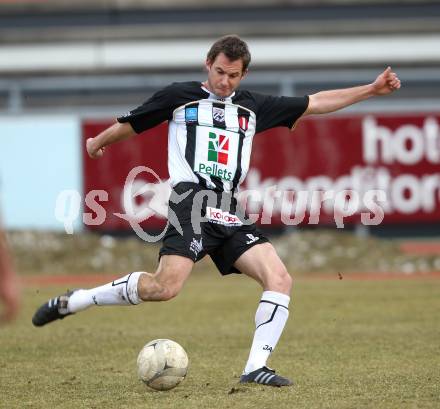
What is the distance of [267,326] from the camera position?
25.4ft

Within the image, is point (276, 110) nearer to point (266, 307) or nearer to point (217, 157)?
point (217, 157)

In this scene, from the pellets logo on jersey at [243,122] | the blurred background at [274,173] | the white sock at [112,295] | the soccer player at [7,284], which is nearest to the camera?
the soccer player at [7,284]

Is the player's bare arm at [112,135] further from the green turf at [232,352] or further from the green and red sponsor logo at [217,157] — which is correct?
the green turf at [232,352]

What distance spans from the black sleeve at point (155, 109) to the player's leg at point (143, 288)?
1.04m

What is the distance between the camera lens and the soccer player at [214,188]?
25.3 ft

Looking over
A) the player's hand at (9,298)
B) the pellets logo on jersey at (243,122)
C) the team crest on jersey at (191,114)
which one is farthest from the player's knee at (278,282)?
the player's hand at (9,298)

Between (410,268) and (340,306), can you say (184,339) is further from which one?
(410,268)

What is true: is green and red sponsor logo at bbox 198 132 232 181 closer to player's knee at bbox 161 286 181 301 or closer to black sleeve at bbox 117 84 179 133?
black sleeve at bbox 117 84 179 133

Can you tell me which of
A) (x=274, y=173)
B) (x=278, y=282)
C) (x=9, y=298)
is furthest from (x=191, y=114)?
(x=274, y=173)

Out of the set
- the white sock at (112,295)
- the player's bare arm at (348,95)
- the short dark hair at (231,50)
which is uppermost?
the short dark hair at (231,50)

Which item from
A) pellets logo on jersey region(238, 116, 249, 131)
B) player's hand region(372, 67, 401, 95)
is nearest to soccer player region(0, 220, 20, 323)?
pellets logo on jersey region(238, 116, 249, 131)

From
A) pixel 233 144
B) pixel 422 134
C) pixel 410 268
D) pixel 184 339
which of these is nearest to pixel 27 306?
pixel 184 339

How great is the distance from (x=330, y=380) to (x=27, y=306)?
703 centimetres

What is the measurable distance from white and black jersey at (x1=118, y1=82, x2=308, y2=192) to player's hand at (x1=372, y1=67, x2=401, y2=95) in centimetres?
100
